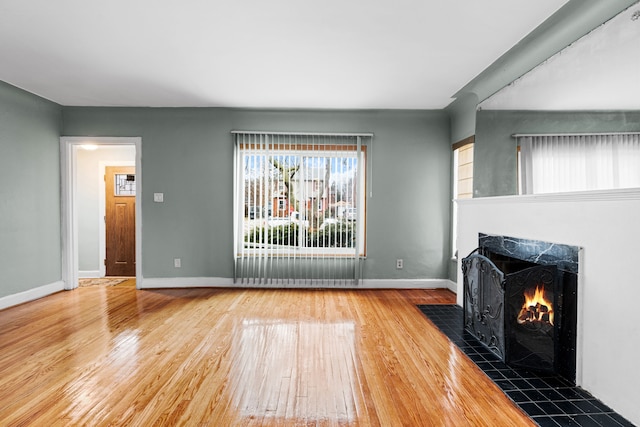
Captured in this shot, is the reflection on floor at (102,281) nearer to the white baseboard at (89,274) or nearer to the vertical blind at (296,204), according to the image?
the white baseboard at (89,274)

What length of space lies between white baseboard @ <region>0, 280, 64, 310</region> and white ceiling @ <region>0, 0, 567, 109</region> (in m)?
2.38

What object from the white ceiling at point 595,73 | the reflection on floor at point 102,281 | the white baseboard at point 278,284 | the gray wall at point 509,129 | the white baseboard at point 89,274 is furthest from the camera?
the white baseboard at point 89,274

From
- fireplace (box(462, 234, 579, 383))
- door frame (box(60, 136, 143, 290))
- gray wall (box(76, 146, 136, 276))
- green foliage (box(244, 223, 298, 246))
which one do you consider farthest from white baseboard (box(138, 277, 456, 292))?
fireplace (box(462, 234, 579, 383))

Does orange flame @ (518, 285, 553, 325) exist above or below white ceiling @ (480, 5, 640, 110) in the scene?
below

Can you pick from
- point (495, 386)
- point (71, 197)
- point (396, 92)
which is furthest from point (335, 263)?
point (71, 197)

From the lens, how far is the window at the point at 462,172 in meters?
4.27

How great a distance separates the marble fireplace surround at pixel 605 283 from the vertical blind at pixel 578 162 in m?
0.08

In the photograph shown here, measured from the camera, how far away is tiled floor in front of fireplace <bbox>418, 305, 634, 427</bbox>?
6.10 feet

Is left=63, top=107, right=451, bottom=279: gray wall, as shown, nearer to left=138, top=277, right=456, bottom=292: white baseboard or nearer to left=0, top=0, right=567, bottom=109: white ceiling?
left=138, top=277, right=456, bottom=292: white baseboard

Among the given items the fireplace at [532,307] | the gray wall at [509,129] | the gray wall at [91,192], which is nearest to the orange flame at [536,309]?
the fireplace at [532,307]

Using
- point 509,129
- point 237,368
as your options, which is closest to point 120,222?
point 237,368

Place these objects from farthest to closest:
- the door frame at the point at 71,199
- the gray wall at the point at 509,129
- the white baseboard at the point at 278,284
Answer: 1. the white baseboard at the point at 278,284
2. the door frame at the point at 71,199
3. the gray wall at the point at 509,129

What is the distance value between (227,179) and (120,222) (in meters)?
2.35

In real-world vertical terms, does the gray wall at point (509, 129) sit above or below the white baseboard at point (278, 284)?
above
